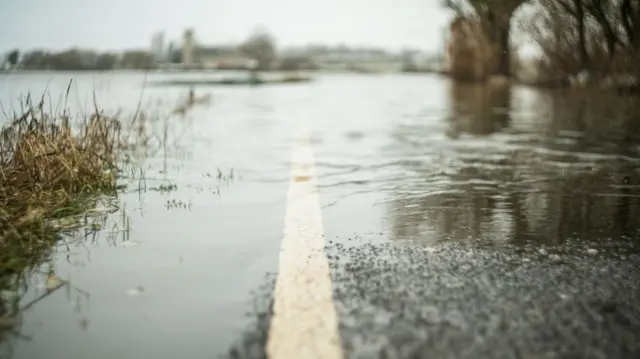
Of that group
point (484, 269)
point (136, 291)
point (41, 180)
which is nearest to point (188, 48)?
point (41, 180)

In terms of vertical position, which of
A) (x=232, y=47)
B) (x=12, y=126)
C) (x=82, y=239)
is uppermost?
(x=232, y=47)

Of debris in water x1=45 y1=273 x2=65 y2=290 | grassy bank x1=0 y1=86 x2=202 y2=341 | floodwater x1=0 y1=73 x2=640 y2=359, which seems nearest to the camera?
floodwater x1=0 y1=73 x2=640 y2=359

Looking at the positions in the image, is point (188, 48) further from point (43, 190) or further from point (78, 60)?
point (43, 190)

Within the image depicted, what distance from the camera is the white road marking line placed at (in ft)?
8.91

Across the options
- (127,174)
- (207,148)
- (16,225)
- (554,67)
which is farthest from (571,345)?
(554,67)

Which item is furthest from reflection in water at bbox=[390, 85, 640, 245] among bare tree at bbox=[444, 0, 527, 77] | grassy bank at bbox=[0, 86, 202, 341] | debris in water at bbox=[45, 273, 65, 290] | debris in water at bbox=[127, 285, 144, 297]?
bare tree at bbox=[444, 0, 527, 77]

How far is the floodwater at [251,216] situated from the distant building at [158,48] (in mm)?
3017

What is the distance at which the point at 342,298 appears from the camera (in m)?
3.25

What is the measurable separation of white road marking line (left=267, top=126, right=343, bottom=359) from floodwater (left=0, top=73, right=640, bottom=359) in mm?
99

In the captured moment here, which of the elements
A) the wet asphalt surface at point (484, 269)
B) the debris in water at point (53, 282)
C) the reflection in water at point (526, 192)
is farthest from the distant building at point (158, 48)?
the debris in water at point (53, 282)

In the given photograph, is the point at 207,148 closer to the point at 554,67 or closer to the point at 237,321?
the point at 237,321

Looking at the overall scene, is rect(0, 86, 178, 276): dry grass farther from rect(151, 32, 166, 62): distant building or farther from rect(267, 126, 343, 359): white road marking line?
rect(151, 32, 166, 62): distant building

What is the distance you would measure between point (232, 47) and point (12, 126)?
774 inches

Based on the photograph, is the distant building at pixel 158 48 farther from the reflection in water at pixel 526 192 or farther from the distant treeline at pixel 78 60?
the reflection in water at pixel 526 192
